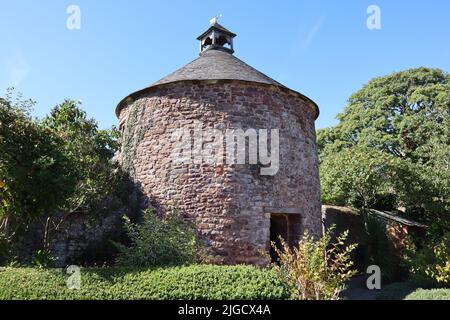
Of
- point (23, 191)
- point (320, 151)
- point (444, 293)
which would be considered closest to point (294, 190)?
point (444, 293)

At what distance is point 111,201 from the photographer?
445 inches

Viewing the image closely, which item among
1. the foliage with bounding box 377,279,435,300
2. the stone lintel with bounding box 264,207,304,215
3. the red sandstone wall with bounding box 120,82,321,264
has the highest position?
the red sandstone wall with bounding box 120,82,321,264

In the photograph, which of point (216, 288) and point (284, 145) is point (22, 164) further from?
point (284, 145)

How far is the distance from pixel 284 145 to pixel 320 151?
1560cm

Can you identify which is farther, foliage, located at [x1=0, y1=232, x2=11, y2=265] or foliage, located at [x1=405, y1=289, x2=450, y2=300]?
foliage, located at [x1=0, y1=232, x2=11, y2=265]

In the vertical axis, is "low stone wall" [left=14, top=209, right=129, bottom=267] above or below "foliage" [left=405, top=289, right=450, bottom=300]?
above

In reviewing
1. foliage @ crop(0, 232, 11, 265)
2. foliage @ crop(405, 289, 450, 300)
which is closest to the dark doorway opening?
foliage @ crop(405, 289, 450, 300)

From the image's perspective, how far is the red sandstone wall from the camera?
1053cm

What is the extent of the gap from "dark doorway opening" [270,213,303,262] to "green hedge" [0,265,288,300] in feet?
14.1

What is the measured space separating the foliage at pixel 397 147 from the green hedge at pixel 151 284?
11677mm

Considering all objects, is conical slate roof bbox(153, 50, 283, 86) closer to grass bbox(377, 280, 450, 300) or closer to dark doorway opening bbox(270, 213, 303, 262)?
dark doorway opening bbox(270, 213, 303, 262)

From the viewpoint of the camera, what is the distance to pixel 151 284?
6.93 meters

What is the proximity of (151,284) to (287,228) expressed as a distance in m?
5.87

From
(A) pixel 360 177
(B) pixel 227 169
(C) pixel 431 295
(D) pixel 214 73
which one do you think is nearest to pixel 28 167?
(B) pixel 227 169
